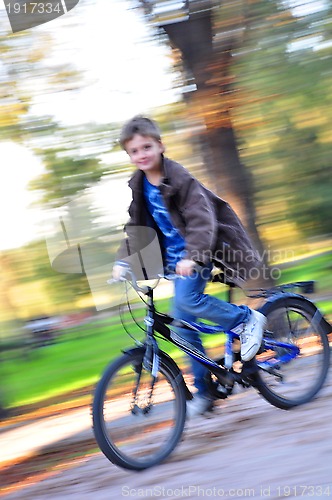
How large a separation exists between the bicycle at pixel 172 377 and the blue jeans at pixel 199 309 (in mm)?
62

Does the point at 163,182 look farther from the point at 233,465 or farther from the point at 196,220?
the point at 233,465

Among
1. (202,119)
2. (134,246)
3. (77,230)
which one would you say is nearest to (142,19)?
(202,119)

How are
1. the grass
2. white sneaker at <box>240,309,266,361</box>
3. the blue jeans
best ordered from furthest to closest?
the grass
white sneaker at <box>240,309,266,361</box>
the blue jeans

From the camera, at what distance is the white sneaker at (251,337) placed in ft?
12.0

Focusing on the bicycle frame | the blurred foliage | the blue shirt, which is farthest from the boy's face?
the blurred foliage

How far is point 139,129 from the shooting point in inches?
132

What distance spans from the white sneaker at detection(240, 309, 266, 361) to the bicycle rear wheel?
0.60 ft

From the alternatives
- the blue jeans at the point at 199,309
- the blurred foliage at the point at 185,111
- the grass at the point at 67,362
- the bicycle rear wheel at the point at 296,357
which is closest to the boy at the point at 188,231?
the blue jeans at the point at 199,309

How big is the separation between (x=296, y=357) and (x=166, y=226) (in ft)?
3.99

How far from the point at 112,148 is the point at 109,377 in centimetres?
402

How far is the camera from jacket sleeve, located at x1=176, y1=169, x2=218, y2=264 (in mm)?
3232

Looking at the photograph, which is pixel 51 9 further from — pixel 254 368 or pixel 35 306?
pixel 254 368

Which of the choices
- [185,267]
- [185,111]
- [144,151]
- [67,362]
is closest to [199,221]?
[185,267]

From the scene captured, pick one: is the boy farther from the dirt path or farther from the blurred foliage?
the blurred foliage
